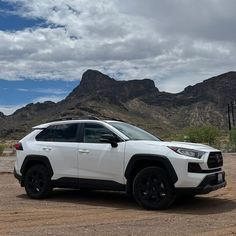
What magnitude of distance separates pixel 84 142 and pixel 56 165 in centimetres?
87

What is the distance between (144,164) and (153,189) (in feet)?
2.01

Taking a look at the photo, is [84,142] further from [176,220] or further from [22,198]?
[176,220]

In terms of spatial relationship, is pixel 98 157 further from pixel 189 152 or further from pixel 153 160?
pixel 189 152

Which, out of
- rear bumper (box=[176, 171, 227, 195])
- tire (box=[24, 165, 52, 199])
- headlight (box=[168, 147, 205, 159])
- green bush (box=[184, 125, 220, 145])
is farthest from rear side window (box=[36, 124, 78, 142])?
green bush (box=[184, 125, 220, 145])

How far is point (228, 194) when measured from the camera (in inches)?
496

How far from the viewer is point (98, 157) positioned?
11.4m

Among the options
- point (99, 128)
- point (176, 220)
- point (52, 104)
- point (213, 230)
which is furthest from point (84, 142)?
point (52, 104)

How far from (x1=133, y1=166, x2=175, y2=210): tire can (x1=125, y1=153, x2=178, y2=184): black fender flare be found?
0.14 meters

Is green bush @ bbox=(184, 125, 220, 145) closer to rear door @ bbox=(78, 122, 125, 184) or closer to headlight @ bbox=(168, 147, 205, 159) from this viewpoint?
rear door @ bbox=(78, 122, 125, 184)

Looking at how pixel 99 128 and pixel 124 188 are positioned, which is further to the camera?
pixel 99 128

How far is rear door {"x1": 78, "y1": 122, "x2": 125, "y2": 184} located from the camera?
1112 cm

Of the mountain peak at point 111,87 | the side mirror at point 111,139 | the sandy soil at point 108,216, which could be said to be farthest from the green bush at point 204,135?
the mountain peak at point 111,87

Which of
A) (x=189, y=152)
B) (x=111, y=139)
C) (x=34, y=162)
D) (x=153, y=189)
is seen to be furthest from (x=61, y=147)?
(x=189, y=152)

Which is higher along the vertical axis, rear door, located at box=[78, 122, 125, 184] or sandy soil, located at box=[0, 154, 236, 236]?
rear door, located at box=[78, 122, 125, 184]
